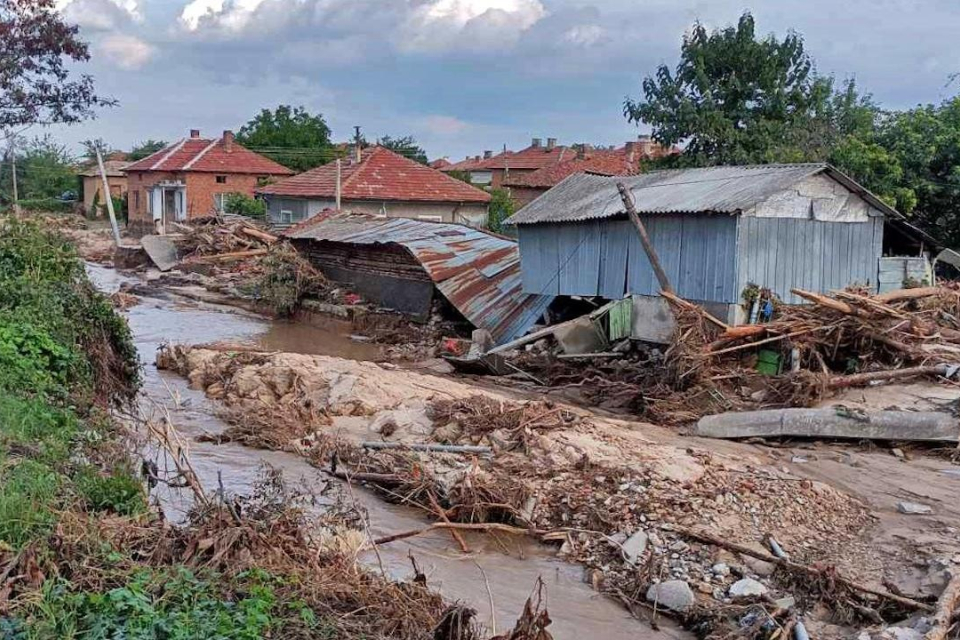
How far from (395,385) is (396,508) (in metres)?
4.30

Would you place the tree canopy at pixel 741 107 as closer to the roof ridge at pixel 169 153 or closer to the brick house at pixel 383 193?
the brick house at pixel 383 193

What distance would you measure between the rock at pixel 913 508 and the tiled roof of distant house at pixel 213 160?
128 ft

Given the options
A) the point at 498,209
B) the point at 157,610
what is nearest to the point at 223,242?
the point at 498,209

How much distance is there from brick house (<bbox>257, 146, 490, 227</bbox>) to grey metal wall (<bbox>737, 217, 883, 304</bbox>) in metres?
19.9

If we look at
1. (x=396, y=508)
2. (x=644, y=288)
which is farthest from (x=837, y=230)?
(x=396, y=508)

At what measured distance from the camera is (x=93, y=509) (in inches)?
259

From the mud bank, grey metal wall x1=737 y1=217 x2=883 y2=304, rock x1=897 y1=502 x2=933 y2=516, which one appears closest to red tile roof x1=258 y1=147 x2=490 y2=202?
grey metal wall x1=737 y1=217 x2=883 y2=304

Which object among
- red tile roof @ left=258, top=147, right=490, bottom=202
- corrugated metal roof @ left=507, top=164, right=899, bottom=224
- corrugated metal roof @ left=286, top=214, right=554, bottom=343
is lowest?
corrugated metal roof @ left=286, top=214, right=554, bottom=343

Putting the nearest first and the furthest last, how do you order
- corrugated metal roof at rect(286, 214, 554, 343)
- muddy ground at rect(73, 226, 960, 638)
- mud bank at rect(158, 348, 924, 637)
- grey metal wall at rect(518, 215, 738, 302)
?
muddy ground at rect(73, 226, 960, 638), mud bank at rect(158, 348, 924, 637), grey metal wall at rect(518, 215, 738, 302), corrugated metal roof at rect(286, 214, 554, 343)

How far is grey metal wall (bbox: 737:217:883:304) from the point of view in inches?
561

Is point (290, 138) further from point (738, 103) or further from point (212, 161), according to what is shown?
point (738, 103)

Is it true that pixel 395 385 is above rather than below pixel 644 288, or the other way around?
below

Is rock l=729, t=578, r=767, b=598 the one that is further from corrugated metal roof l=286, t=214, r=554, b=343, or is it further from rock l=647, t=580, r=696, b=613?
corrugated metal roof l=286, t=214, r=554, b=343

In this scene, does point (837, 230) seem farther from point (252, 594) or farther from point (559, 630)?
point (252, 594)
